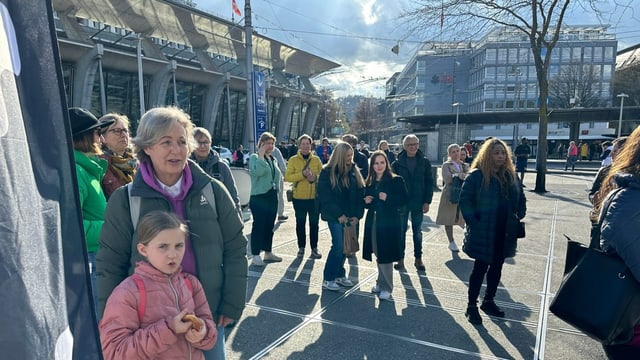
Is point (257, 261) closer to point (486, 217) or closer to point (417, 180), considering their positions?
point (417, 180)

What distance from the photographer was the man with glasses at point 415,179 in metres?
5.85

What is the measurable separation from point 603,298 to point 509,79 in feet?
265

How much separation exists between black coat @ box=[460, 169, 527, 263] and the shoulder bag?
1.79 m

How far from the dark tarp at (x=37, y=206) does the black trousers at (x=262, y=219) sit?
4.98 meters

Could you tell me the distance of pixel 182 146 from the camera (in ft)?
6.71

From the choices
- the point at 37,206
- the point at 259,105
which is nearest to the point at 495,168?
the point at 37,206

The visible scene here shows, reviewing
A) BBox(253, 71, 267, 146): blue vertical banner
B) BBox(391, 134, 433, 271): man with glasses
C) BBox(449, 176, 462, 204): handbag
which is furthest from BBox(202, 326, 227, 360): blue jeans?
BBox(253, 71, 267, 146): blue vertical banner

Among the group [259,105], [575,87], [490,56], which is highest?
[490,56]

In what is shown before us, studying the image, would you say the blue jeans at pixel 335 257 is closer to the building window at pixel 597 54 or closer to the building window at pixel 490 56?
the building window at pixel 490 56

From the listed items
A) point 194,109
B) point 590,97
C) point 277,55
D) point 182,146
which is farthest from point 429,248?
point 590,97

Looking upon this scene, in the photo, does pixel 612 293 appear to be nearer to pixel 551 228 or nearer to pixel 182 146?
pixel 182 146

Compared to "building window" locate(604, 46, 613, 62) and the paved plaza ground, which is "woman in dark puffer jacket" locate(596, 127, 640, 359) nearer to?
the paved plaza ground

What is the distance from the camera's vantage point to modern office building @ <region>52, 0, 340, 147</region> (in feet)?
83.3

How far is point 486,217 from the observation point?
3.96 meters
